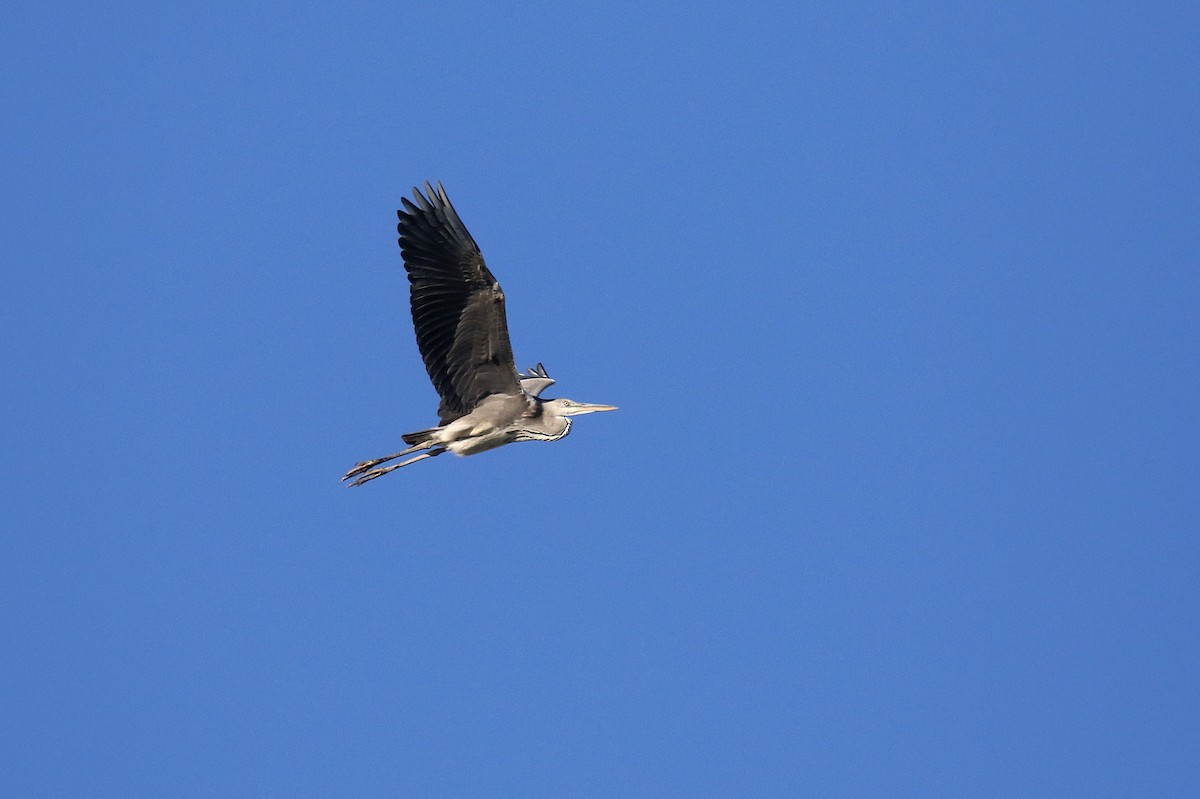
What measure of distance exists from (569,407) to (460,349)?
1.39 metres

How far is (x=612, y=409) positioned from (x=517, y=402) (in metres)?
1.30

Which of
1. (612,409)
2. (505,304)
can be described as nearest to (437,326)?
(505,304)

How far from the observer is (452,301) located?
17.2m

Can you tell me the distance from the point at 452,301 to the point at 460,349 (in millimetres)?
551

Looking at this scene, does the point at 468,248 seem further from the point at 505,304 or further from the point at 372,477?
the point at 372,477

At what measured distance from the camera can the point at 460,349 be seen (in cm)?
1752

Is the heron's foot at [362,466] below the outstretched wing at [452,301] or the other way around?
below

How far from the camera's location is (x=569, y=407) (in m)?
18.2

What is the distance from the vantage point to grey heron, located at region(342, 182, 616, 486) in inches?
672

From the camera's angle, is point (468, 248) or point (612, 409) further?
point (612, 409)

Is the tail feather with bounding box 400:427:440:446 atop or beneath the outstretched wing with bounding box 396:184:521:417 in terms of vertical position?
beneath

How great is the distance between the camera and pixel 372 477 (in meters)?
18.1

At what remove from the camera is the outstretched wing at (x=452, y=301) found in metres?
17.0

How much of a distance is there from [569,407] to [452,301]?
5.98 ft
